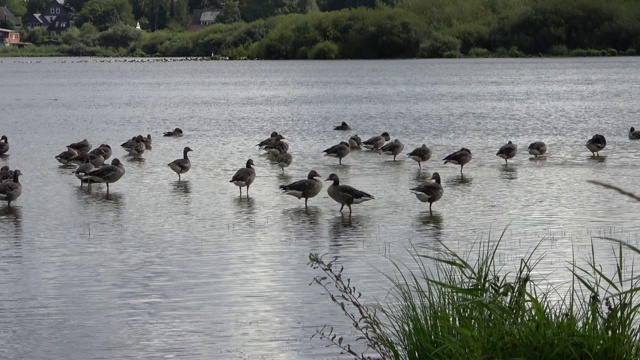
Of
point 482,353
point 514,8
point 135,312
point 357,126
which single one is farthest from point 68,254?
point 514,8

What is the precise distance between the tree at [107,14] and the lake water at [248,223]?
5668 inches

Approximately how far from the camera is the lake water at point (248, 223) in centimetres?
1082

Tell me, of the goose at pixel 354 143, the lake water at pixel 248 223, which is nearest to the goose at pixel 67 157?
the lake water at pixel 248 223

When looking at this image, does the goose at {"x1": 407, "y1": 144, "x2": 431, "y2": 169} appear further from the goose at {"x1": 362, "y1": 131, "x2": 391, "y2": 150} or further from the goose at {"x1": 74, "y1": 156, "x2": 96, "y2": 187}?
the goose at {"x1": 74, "y1": 156, "x2": 96, "y2": 187}

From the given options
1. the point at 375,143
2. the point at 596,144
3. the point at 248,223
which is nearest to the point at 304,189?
the point at 248,223

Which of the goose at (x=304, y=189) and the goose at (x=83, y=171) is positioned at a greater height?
the goose at (x=304, y=189)

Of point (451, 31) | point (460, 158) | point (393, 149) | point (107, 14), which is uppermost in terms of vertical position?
point (107, 14)

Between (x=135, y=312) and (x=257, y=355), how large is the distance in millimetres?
1950

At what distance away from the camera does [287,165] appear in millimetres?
22906

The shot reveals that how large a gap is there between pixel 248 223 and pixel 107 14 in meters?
172

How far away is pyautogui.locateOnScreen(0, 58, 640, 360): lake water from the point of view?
10820 millimetres

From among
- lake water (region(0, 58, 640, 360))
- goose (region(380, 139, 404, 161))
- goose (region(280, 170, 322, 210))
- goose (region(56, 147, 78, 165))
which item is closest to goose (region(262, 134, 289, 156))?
lake water (region(0, 58, 640, 360))

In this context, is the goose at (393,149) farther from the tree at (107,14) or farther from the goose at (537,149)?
the tree at (107,14)

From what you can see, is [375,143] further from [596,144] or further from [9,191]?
[9,191]
